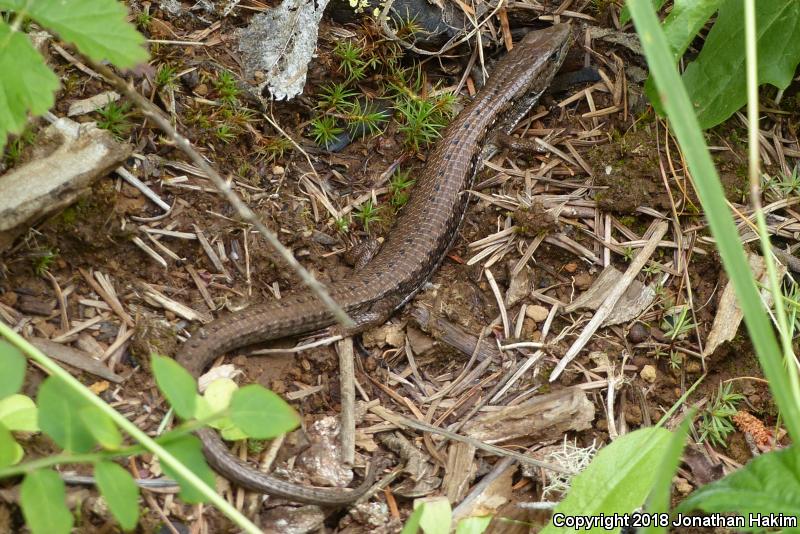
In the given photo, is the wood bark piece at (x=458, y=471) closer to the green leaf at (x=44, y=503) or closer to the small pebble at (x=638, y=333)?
the small pebble at (x=638, y=333)

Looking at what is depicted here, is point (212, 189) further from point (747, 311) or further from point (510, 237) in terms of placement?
point (747, 311)

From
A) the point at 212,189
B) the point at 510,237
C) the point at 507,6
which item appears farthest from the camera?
the point at 507,6

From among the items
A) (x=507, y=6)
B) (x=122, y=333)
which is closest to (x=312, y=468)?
(x=122, y=333)

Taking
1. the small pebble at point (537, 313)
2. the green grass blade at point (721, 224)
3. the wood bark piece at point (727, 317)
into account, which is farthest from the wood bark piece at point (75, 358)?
the wood bark piece at point (727, 317)

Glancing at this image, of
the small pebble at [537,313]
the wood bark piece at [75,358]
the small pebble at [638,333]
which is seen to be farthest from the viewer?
the small pebble at [537,313]

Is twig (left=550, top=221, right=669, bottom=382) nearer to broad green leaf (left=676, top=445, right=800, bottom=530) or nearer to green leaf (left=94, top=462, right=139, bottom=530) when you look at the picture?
broad green leaf (left=676, top=445, right=800, bottom=530)

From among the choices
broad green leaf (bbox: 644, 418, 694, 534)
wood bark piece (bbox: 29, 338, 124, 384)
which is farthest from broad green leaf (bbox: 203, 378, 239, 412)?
broad green leaf (bbox: 644, 418, 694, 534)
